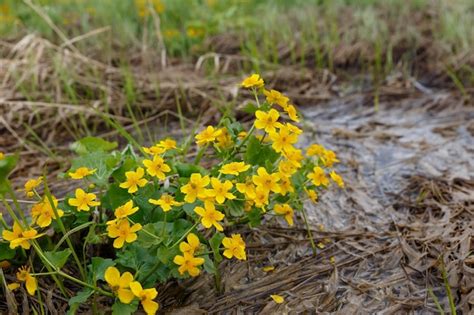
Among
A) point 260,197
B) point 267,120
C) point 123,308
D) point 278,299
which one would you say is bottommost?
point 278,299

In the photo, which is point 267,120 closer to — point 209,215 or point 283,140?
point 283,140

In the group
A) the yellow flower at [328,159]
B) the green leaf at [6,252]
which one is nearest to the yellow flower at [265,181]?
the yellow flower at [328,159]

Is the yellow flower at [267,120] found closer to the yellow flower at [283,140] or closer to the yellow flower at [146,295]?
the yellow flower at [283,140]

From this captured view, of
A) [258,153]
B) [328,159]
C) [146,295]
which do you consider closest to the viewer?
[146,295]

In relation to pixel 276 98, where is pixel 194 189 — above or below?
below

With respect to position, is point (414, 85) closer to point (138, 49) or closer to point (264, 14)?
point (264, 14)

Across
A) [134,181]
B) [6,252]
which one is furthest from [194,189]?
[6,252]

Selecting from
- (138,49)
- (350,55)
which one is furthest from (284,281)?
(138,49)
